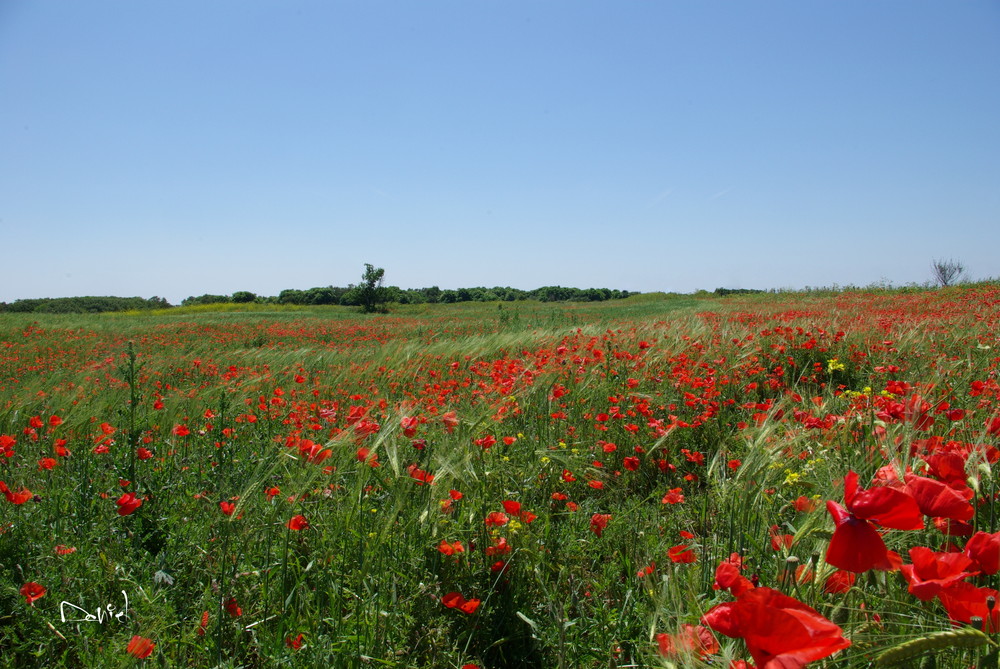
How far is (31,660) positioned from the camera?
1.75 meters

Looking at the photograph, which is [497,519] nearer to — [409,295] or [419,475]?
[419,475]

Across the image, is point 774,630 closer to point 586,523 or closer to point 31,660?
point 586,523

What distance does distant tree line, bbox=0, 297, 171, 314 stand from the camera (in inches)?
1791

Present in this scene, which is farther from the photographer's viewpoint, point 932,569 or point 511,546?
point 511,546

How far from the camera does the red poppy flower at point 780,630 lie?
23.0 inches

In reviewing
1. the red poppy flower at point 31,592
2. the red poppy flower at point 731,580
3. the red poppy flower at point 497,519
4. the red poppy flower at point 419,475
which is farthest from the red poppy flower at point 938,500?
the red poppy flower at point 31,592

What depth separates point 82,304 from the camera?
163 ft

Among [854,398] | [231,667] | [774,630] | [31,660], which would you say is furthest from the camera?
[854,398]

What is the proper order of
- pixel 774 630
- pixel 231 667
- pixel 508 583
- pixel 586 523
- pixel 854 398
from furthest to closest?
pixel 854 398
pixel 586 523
pixel 508 583
pixel 231 667
pixel 774 630

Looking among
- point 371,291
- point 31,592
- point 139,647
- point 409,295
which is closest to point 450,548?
point 139,647

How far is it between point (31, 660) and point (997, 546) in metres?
2.52

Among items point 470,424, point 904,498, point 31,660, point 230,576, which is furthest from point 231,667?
point 904,498
